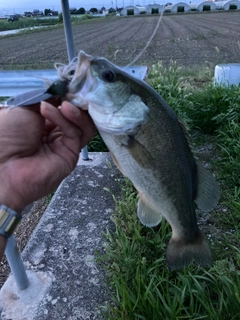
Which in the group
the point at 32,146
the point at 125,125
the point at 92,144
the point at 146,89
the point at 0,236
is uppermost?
the point at 146,89

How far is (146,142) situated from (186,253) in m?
0.66

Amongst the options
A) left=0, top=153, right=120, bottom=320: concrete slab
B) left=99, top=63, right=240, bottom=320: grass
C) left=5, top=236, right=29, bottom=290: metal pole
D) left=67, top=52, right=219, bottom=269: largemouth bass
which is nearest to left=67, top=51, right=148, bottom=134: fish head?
left=67, top=52, right=219, bottom=269: largemouth bass

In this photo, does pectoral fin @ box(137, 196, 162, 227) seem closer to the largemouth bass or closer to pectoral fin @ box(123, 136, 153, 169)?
the largemouth bass

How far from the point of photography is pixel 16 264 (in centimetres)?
244

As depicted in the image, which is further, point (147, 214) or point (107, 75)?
point (147, 214)

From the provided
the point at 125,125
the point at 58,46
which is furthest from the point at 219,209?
the point at 58,46

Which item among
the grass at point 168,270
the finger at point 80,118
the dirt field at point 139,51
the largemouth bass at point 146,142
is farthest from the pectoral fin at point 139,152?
the dirt field at point 139,51

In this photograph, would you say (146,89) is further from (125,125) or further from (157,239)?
(157,239)

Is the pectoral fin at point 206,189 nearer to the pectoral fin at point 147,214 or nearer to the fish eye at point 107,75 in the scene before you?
the pectoral fin at point 147,214

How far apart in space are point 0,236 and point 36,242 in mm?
1452

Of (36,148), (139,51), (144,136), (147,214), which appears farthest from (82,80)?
(139,51)

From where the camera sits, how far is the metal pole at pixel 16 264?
2.38m

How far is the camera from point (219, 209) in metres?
3.32

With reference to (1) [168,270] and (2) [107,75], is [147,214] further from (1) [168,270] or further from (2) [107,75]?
(1) [168,270]
